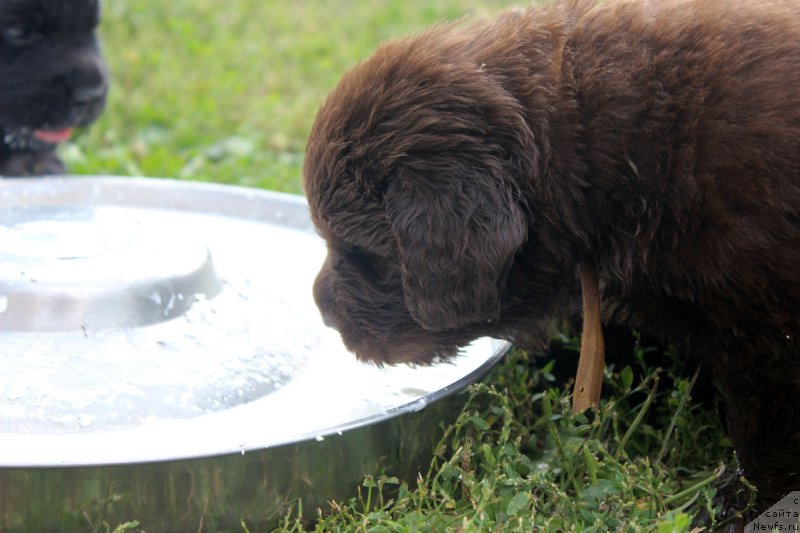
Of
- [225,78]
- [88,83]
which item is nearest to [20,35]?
[88,83]

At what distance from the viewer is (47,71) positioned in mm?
4352

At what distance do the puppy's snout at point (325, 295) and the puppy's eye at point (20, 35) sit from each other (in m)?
2.45

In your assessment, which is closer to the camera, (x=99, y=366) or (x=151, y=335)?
(x=99, y=366)

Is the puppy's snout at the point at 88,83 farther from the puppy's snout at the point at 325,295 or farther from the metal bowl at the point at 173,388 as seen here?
the puppy's snout at the point at 325,295

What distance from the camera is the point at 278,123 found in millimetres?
6039

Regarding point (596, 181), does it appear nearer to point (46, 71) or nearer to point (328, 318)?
point (328, 318)

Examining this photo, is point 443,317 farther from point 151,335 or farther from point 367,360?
point 151,335

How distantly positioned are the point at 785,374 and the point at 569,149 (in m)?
0.67

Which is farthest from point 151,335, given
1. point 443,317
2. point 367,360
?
point 443,317

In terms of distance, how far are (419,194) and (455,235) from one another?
12cm

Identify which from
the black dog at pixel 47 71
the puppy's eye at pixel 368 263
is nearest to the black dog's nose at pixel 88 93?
the black dog at pixel 47 71

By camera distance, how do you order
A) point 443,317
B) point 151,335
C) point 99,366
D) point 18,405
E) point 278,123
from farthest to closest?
point 278,123 → point 151,335 → point 99,366 → point 18,405 → point 443,317

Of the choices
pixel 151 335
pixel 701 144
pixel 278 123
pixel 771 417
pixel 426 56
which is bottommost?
pixel 771 417

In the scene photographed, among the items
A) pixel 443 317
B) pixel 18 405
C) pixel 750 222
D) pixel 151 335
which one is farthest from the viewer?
pixel 151 335
